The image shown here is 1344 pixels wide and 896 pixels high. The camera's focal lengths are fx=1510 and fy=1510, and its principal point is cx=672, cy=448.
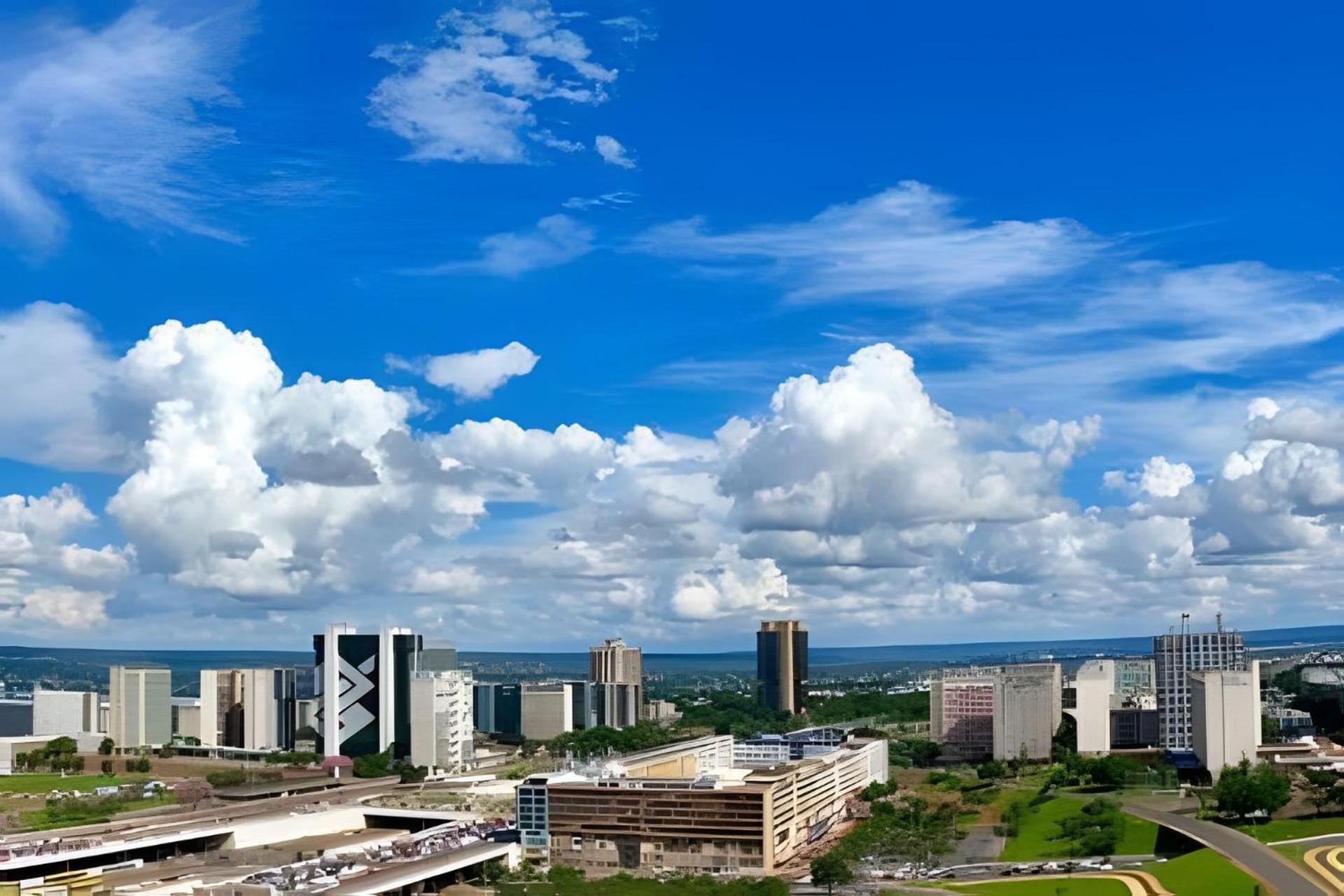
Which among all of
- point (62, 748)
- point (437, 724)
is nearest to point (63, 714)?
point (62, 748)

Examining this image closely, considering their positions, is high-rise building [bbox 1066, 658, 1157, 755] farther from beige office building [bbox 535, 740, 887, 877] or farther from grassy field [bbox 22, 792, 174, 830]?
grassy field [bbox 22, 792, 174, 830]

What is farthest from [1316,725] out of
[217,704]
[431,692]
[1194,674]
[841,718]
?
[217,704]

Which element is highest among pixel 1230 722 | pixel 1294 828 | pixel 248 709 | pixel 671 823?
pixel 1230 722

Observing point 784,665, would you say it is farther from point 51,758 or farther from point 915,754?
point 51,758

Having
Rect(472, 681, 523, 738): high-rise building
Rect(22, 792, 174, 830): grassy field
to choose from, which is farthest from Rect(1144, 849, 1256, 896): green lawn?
Rect(472, 681, 523, 738): high-rise building

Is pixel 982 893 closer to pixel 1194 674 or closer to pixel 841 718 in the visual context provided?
pixel 1194 674

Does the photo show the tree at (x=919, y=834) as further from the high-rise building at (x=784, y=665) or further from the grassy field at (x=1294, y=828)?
the high-rise building at (x=784, y=665)
